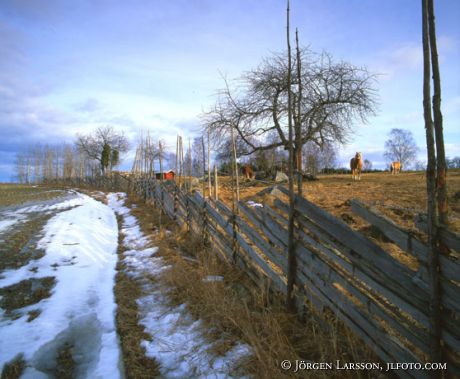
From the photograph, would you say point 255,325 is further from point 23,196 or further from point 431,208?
point 23,196

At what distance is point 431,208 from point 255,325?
1.88 meters

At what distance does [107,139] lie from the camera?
3922cm

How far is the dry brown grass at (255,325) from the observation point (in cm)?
215

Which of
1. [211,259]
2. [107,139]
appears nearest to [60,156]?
[107,139]

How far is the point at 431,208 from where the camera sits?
150cm

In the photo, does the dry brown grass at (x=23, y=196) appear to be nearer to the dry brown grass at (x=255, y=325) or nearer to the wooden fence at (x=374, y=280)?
the dry brown grass at (x=255, y=325)

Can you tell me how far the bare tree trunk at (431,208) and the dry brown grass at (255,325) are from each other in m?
0.64

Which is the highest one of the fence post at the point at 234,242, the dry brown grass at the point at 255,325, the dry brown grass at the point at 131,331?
the fence post at the point at 234,242

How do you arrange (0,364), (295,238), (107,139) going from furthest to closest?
(107,139) → (295,238) → (0,364)

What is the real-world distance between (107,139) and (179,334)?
41009 mm

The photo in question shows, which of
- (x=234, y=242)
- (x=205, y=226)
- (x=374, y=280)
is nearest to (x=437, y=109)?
(x=374, y=280)

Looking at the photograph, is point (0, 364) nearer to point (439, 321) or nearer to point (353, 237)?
point (353, 237)

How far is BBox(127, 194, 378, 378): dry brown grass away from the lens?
2.15 m

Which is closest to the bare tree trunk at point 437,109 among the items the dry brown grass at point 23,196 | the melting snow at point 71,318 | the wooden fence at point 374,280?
the wooden fence at point 374,280
